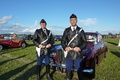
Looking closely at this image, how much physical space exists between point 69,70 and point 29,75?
8.63ft

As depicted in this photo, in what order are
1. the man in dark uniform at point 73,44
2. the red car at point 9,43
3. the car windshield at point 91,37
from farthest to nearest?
the red car at point 9,43
the car windshield at point 91,37
the man in dark uniform at point 73,44

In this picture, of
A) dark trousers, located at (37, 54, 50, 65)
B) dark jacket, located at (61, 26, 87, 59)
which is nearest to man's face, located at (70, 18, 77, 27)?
dark jacket, located at (61, 26, 87, 59)

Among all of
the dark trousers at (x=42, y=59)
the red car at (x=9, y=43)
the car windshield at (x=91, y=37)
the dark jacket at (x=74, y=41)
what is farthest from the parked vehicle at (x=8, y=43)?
the dark jacket at (x=74, y=41)

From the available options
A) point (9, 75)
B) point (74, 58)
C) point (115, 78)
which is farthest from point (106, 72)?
point (9, 75)

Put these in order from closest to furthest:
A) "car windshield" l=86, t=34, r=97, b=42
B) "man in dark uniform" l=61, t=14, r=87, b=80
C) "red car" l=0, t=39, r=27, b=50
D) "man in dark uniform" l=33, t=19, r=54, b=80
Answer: "man in dark uniform" l=61, t=14, r=87, b=80
"man in dark uniform" l=33, t=19, r=54, b=80
"car windshield" l=86, t=34, r=97, b=42
"red car" l=0, t=39, r=27, b=50

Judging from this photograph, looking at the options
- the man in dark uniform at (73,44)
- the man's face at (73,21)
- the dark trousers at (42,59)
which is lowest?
the dark trousers at (42,59)

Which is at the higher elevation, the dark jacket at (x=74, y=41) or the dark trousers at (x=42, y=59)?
the dark jacket at (x=74, y=41)

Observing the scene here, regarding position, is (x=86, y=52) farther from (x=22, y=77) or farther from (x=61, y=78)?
(x=22, y=77)

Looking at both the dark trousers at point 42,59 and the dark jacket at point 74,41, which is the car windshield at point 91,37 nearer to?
the dark trousers at point 42,59

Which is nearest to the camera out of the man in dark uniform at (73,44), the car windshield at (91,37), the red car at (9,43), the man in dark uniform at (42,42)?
the man in dark uniform at (73,44)

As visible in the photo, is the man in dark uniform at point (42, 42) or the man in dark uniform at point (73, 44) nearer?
the man in dark uniform at point (73, 44)

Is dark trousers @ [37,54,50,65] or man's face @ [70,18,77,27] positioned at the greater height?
man's face @ [70,18,77,27]

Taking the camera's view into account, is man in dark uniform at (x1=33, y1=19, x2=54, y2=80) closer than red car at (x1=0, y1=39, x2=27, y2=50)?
Yes

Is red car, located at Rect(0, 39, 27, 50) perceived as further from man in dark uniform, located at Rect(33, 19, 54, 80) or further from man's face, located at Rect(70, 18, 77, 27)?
man's face, located at Rect(70, 18, 77, 27)
